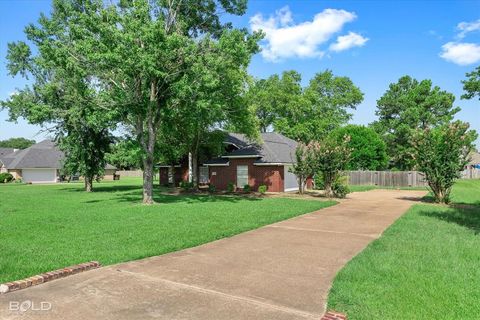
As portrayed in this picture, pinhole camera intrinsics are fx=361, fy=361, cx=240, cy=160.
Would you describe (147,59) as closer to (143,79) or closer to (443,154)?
(143,79)

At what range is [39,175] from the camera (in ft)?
161

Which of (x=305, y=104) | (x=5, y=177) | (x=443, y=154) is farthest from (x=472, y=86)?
(x=5, y=177)

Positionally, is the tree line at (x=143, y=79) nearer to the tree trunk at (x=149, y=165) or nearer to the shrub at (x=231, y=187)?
the tree trunk at (x=149, y=165)

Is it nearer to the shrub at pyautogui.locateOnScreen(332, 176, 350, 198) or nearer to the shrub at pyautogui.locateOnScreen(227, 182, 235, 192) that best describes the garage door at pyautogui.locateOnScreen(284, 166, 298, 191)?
the shrub at pyautogui.locateOnScreen(227, 182, 235, 192)

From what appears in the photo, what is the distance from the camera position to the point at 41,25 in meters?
23.9

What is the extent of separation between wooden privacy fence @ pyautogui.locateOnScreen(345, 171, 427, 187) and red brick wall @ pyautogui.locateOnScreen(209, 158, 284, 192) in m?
11.3

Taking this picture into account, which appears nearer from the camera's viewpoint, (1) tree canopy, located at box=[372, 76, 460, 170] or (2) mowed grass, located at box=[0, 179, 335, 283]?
(2) mowed grass, located at box=[0, 179, 335, 283]

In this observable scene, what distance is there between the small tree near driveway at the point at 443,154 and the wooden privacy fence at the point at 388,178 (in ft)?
53.8

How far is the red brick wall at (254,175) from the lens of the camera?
2592 centimetres

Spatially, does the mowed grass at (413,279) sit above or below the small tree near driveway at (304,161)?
below

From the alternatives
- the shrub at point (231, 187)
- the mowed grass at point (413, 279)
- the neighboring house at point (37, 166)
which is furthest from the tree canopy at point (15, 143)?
the mowed grass at point (413, 279)

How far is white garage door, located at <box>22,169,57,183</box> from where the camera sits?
158ft

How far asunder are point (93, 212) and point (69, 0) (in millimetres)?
12527

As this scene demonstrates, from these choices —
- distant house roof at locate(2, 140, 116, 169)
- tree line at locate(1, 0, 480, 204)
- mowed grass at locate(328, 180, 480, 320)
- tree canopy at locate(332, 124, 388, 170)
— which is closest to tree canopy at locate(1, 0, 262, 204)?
tree line at locate(1, 0, 480, 204)
